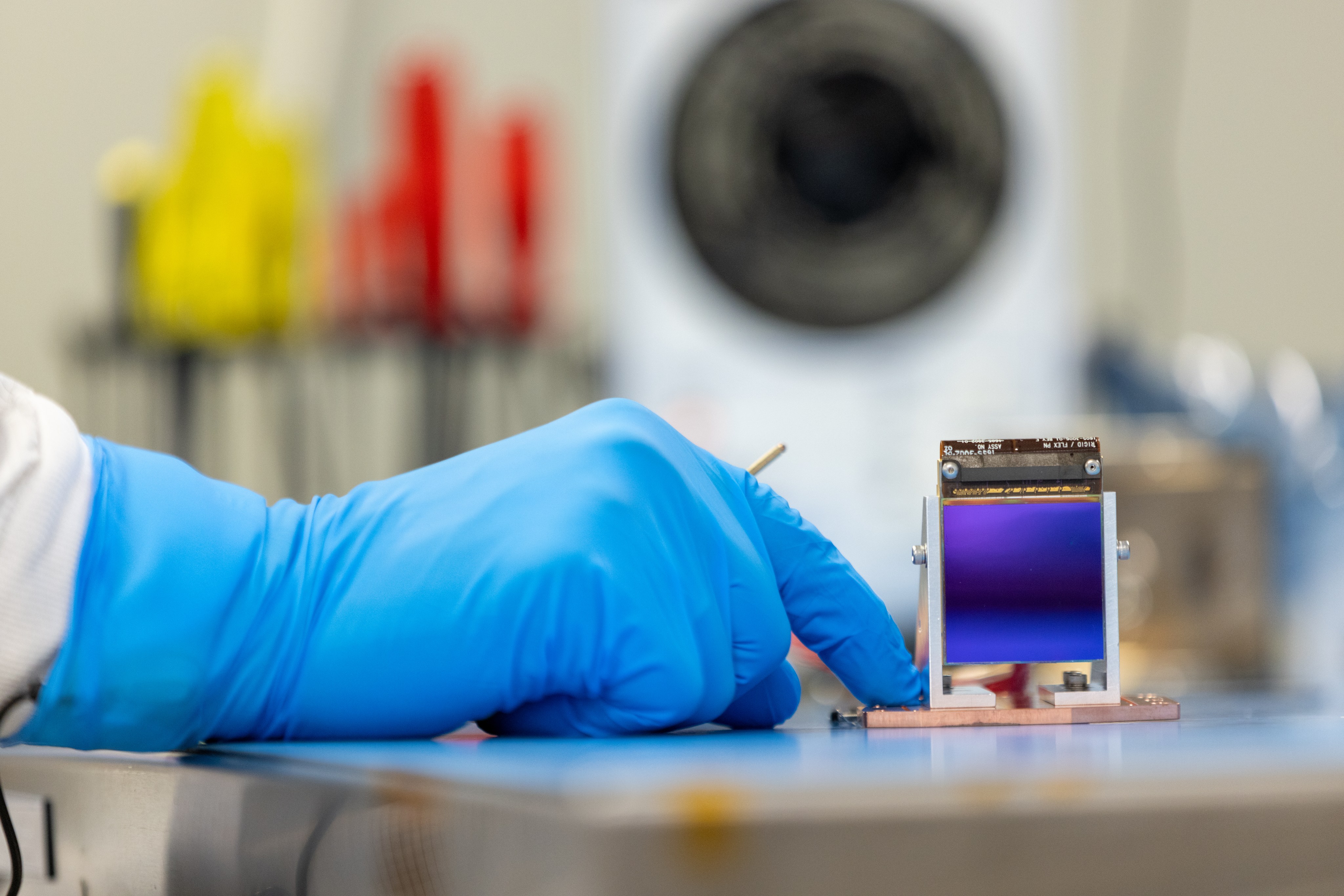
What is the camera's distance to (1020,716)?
1.79ft

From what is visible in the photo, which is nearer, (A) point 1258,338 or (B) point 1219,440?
(B) point 1219,440

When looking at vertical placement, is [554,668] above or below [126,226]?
below

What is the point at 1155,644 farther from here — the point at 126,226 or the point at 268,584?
the point at 126,226

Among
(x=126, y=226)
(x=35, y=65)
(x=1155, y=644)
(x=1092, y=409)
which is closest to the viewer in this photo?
(x=1155, y=644)

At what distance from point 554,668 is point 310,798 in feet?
0.45

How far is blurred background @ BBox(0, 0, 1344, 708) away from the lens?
5.85 feet

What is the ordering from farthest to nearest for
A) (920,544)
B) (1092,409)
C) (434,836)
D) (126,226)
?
(1092,409), (126,226), (920,544), (434,836)

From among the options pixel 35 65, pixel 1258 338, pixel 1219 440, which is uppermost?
pixel 35 65

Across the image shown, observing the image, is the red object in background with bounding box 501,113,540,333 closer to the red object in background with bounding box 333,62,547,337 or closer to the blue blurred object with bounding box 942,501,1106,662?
the red object in background with bounding box 333,62,547,337

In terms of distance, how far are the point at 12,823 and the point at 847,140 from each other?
186cm

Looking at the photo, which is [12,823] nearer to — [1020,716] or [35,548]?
[35,548]

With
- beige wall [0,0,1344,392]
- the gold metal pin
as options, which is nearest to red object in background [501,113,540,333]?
beige wall [0,0,1344,392]

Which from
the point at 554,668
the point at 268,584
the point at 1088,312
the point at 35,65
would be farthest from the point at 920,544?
the point at 35,65

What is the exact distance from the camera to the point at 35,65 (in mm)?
2584
